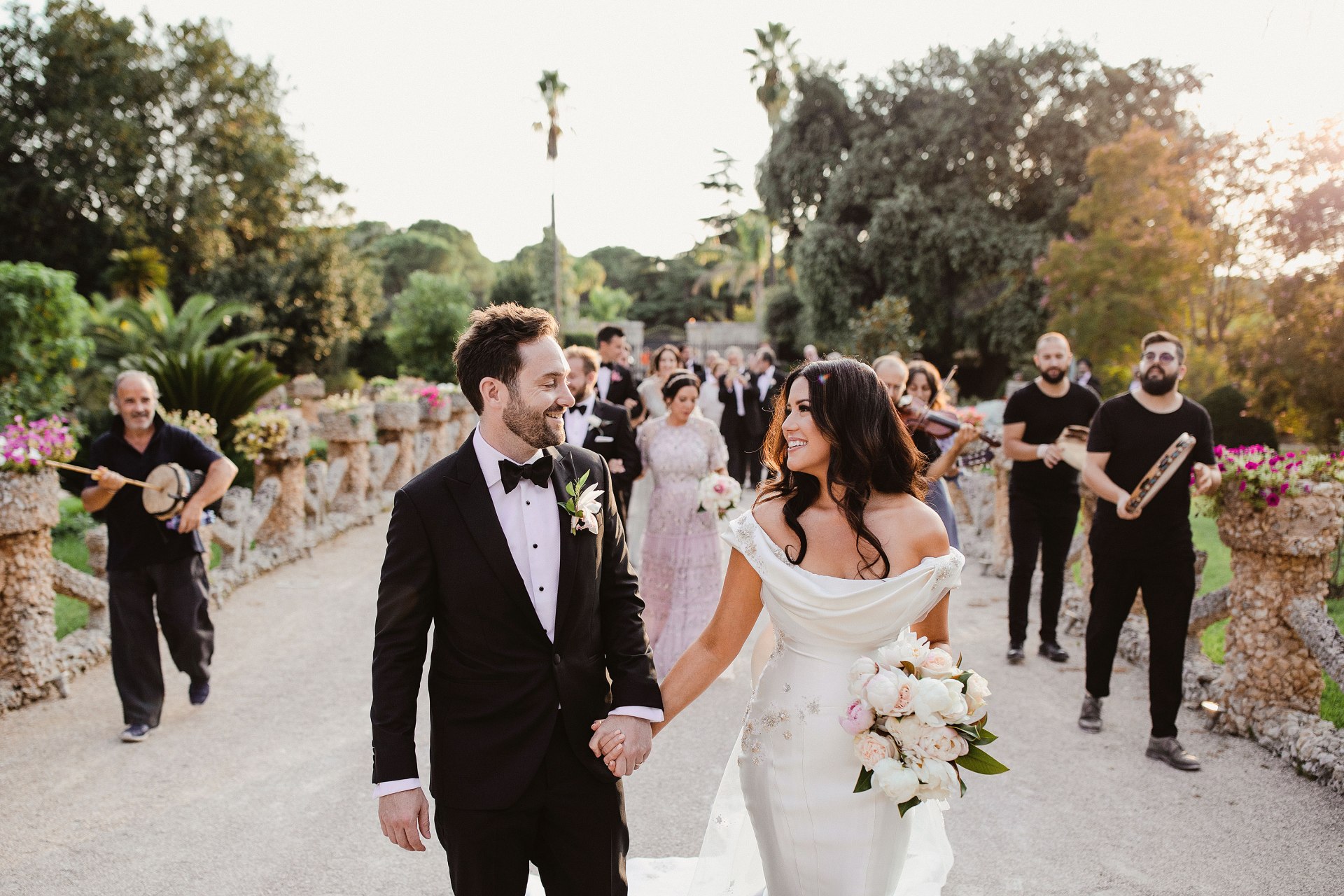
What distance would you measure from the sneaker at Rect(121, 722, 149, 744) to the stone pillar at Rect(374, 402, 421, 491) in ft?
27.4

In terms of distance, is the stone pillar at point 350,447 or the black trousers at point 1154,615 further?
Result: the stone pillar at point 350,447

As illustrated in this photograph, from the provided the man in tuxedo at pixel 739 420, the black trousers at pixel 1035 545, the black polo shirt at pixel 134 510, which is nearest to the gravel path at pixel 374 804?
the black trousers at pixel 1035 545

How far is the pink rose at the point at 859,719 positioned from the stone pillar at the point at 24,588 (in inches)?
208

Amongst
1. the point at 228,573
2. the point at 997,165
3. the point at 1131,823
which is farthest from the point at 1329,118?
the point at 997,165

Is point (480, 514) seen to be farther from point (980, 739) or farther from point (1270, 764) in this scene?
point (1270, 764)

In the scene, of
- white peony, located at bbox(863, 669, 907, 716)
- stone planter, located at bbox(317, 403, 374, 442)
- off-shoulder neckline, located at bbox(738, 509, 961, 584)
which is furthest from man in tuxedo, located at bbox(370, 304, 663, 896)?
stone planter, located at bbox(317, 403, 374, 442)

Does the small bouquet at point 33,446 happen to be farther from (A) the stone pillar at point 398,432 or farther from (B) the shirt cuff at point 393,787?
(A) the stone pillar at point 398,432

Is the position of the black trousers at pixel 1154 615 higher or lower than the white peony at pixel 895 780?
lower

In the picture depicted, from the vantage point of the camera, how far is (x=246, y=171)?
2803 centimetres

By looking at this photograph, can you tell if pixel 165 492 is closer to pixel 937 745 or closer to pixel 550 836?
pixel 550 836

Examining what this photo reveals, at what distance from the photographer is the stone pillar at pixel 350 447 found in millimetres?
11406

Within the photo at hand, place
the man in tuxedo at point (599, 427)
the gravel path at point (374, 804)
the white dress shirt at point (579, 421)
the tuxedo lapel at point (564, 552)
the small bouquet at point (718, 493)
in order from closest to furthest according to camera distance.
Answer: the tuxedo lapel at point (564, 552)
the gravel path at point (374, 804)
the small bouquet at point (718, 493)
the man in tuxedo at point (599, 427)
the white dress shirt at point (579, 421)

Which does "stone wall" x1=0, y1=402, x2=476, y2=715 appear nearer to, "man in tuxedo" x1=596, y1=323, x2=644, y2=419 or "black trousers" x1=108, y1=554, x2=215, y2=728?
"black trousers" x1=108, y1=554, x2=215, y2=728

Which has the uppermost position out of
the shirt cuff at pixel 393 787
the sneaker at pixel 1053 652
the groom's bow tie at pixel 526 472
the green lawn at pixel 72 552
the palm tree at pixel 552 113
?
the palm tree at pixel 552 113
